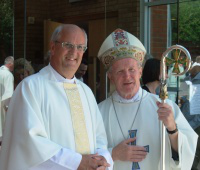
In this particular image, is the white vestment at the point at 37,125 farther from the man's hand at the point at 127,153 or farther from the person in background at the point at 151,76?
the person in background at the point at 151,76

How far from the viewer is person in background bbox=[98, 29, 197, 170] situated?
3084 millimetres

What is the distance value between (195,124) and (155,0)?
2167 mm

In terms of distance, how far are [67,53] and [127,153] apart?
33.0 inches

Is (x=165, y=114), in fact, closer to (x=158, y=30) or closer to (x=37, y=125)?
(x=37, y=125)

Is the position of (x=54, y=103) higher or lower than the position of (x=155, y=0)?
lower

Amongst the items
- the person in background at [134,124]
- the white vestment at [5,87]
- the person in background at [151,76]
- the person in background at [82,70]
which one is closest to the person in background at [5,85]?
the white vestment at [5,87]

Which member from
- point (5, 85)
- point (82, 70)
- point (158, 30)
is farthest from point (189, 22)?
point (5, 85)

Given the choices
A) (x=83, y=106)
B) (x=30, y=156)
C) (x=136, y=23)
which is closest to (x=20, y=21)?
(x=136, y=23)

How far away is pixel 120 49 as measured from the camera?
327 cm

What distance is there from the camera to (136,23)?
6.76m

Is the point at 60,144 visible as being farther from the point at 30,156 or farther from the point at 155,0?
the point at 155,0

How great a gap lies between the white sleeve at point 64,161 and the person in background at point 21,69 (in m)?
2.85

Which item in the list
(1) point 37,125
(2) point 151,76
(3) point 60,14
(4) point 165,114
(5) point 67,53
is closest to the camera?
(1) point 37,125

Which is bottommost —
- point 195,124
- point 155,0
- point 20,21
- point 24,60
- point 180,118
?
point 195,124
